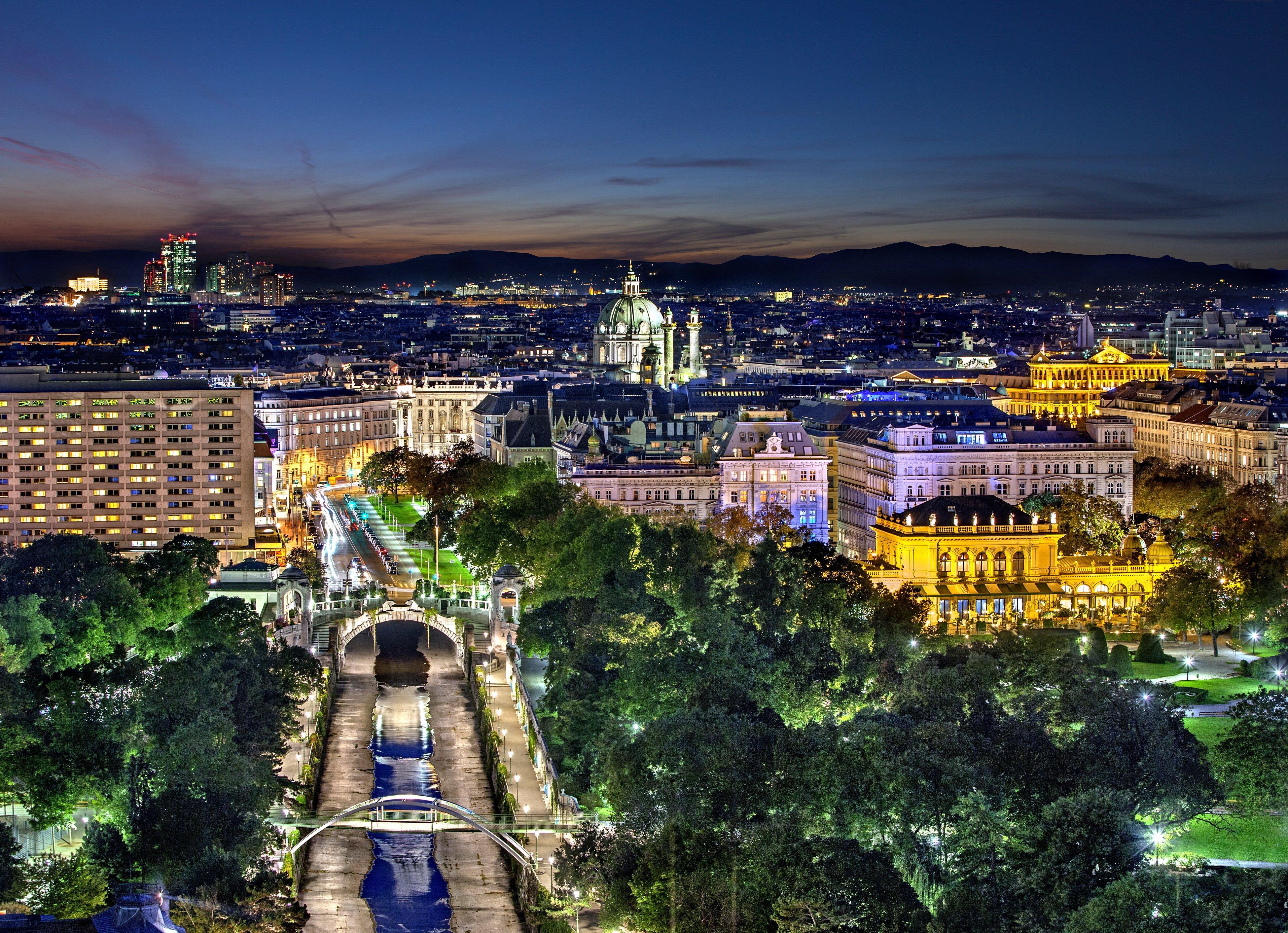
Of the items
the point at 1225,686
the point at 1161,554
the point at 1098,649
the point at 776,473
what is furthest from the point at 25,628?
the point at 1161,554

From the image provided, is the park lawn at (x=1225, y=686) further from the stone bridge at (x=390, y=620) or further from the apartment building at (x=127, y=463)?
the apartment building at (x=127, y=463)

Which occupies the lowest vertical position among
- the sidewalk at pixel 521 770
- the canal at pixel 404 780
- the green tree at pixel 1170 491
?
the canal at pixel 404 780

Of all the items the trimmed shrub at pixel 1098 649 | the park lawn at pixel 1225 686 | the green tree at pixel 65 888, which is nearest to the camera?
the green tree at pixel 65 888

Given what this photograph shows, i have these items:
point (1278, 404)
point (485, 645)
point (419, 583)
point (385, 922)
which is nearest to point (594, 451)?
point (419, 583)

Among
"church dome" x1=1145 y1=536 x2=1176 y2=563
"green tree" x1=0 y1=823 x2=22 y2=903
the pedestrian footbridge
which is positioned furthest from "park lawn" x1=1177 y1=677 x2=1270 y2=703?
"green tree" x1=0 y1=823 x2=22 y2=903

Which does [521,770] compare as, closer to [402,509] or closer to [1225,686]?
[1225,686]

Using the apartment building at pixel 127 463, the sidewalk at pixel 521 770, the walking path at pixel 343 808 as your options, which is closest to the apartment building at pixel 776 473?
the sidewalk at pixel 521 770
